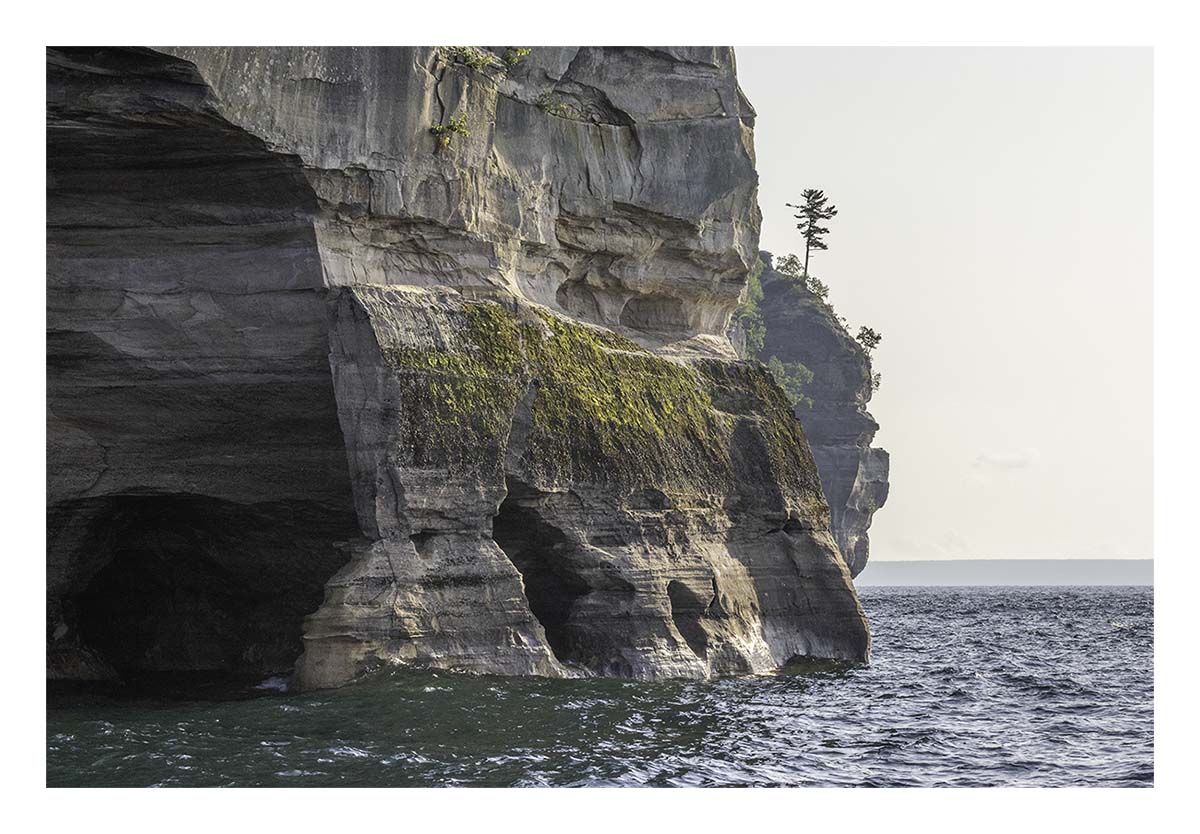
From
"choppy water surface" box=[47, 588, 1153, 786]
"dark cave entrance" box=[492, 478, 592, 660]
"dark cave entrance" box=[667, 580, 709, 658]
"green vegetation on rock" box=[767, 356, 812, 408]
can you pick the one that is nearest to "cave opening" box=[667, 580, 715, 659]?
"dark cave entrance" box=[667, 580, 709, 658]

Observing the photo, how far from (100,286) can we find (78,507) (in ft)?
16.2

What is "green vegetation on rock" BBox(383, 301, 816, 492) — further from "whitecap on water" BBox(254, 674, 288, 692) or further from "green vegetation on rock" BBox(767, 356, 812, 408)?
"green vegetation on rock" BBox(767, 356, 812, 408)

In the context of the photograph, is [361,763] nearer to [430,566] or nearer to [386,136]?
[430,566]

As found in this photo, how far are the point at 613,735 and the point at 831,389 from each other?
73170 millimetres

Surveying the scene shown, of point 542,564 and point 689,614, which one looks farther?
point 689,614

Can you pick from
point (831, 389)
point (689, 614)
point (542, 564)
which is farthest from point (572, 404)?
point (831, 389)

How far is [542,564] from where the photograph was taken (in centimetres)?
2852

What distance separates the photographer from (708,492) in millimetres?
31500

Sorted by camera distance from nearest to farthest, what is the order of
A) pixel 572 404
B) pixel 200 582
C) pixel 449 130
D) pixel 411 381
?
pixel 411 381, pixel 449 130, pixel 572 404, pixel 200 582

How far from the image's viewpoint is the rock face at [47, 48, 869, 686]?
82.2 feet

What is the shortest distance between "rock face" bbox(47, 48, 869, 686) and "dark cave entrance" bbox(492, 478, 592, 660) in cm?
7

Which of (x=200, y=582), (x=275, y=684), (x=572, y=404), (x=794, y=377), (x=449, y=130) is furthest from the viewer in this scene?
(x=794, y=377)

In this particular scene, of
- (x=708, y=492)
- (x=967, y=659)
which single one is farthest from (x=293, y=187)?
(x=967, y=659)

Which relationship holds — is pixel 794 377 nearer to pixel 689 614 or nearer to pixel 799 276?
pixel 799 276
